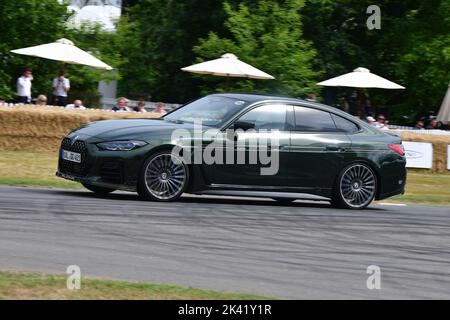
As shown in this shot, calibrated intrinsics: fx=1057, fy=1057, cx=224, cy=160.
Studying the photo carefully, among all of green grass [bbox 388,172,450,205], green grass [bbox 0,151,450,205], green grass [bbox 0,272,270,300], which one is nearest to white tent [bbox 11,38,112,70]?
green grass [bbox 0,151,450,205]

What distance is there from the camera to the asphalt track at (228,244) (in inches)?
344

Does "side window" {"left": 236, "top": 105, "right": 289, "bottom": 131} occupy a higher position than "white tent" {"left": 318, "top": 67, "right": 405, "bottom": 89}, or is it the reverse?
"white tent" {"left": 318, "top": 67, "right": 405, "bottom": 89}

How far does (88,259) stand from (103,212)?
3144mm

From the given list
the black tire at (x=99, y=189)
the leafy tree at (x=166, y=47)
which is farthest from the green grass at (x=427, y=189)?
the leafy tree at (x=166, y=47)

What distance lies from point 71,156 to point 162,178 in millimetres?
1220

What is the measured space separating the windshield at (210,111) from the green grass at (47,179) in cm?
225

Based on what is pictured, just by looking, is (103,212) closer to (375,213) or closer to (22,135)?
(375,213)

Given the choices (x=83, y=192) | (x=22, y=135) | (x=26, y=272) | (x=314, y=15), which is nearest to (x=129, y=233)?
(x=26, y=272)

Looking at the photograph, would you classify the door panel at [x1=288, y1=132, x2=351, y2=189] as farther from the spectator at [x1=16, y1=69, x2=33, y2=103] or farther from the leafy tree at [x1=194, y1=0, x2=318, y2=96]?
the leafy tree at [x1=194, y1=0, x2=318, y2=96]

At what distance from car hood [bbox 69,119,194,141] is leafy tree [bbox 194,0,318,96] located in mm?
16182

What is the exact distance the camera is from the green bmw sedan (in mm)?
13484

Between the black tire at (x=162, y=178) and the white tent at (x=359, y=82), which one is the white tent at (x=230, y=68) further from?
the black tire at (x=162, y=178)

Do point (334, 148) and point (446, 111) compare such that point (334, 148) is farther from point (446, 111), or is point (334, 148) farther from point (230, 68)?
point (446, 111)
